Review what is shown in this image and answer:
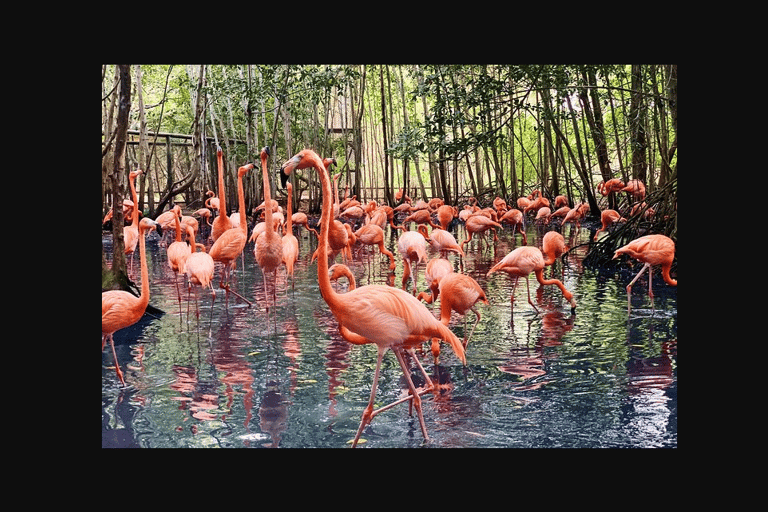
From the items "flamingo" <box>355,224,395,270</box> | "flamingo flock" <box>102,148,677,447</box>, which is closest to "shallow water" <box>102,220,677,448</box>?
"flamingo flock" <box>102,148,677,447</box>

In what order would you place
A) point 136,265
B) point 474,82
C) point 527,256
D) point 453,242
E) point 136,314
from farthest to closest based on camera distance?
1. point 136,265
2. point 453,242
3. point 474,82
4. point 527,256
5. point 136,314

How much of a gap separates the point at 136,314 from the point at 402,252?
10.3 feet

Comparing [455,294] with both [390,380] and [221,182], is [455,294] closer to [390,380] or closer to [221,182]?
[390,380]

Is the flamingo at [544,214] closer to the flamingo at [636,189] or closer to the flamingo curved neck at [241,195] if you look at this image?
the flamingo at [636,189]

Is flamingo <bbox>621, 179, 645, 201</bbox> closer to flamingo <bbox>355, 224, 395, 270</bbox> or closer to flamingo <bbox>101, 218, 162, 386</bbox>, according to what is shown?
flamingo <bbox>355, 224, 395, 270</bbox>

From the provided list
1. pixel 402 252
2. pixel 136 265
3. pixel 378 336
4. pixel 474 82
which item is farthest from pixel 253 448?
pixel 136 265

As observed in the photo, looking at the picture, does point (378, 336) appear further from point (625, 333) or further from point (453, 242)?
point (453, 242)

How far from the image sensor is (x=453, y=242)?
286 inches

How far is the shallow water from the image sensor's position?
3.54 metres

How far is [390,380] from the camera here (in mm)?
4359

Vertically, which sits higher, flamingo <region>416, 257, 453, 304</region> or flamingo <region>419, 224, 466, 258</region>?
flamingo <region>419, 224, 466, 258</region>

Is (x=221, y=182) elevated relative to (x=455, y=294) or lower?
elevated

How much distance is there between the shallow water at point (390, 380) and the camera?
11.6 ft

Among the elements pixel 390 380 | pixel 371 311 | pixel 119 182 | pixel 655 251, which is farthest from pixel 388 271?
pixel 371 311
